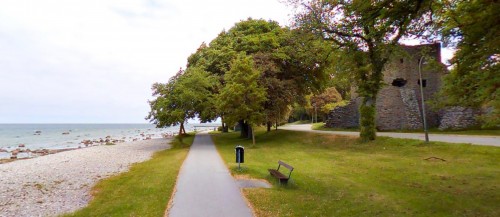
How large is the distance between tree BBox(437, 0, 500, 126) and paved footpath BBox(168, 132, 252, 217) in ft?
19.3

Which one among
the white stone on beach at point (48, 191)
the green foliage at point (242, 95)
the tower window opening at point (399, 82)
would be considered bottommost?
the white stone on beach at point (48, 191)

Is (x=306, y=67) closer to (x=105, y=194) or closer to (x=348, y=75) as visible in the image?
(x=348, y=75)

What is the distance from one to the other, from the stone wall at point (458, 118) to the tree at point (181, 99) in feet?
72.5

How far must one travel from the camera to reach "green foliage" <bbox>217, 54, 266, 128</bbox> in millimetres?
24469

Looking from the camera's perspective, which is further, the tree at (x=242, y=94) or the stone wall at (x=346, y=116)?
the stone wall at (x=346, y=116)

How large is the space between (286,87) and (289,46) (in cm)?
438

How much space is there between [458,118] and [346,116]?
12678 mm

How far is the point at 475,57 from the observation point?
6625 mm

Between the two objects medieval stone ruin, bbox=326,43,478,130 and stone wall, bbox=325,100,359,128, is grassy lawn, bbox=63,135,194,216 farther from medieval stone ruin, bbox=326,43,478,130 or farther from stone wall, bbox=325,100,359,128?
stone wall, bbox=325,100,359,128

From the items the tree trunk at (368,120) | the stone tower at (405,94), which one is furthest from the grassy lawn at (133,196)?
the stone tower at (405,94)

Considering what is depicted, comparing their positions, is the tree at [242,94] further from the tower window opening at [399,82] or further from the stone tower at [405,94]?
the tower window opening at [399,82]

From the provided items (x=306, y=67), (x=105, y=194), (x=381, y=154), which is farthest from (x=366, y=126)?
(x=105, y=194)

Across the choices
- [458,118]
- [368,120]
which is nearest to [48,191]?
[368,120]

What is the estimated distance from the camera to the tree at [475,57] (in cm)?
576
